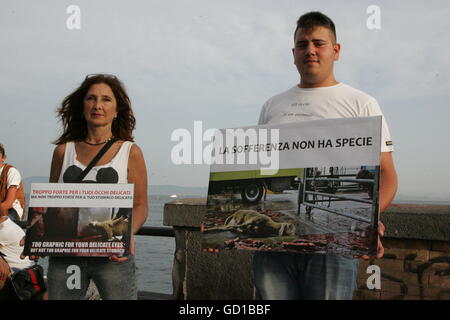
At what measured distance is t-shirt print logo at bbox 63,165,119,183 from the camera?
2.85 m

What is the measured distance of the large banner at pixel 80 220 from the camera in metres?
2.79

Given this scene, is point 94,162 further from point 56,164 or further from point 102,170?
point 56,164

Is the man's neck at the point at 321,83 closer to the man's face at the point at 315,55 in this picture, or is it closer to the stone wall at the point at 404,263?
the man's face at the point at 315,55

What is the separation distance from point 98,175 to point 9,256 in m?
2.47

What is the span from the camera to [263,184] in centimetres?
265

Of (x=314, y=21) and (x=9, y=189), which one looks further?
(x=9, y=189)

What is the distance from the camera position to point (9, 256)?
4.71 meters

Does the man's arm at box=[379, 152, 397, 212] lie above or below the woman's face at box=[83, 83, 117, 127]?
below

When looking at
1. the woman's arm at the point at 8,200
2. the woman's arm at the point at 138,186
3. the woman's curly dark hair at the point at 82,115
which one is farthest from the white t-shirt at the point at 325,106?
the woman's arm at the point at 8,200

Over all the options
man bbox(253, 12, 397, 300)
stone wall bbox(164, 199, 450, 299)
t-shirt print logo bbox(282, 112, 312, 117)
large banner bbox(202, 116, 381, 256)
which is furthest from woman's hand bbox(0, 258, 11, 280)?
t-shirt print logo bbox(282, 112, 312, 117)

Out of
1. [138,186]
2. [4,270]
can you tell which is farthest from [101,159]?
[4,270]

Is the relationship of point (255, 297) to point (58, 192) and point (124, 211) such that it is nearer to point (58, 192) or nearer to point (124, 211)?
point (124, 211)

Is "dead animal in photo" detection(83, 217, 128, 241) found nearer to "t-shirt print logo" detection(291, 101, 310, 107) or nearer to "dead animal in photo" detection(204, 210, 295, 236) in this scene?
"dead animal in photo" detection(204, 210, 295, 236)
